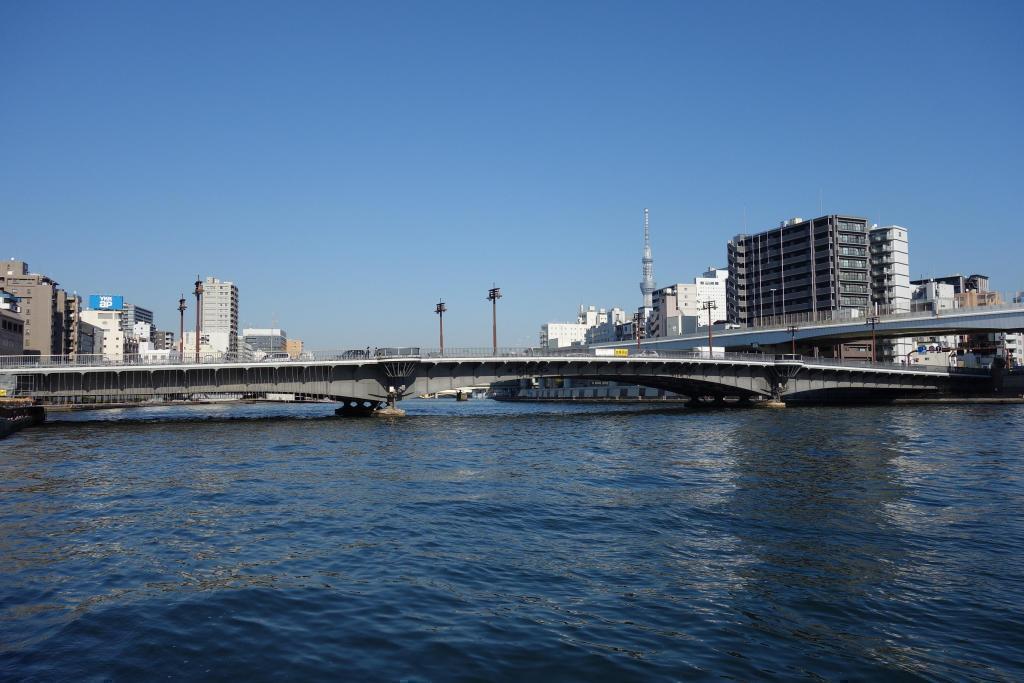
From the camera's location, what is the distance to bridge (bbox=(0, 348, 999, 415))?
74.9 metres

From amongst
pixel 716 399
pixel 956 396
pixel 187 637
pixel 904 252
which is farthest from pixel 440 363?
pixel 904 252

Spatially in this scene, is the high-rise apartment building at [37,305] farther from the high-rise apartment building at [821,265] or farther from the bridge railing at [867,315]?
the high-rise apartment building at [821,265]

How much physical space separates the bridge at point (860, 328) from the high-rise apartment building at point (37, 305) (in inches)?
5810

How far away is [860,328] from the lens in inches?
5118

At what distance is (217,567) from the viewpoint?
1806 centimetres

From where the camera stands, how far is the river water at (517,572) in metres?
12.2

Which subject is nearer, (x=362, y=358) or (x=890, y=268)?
(x=362, y=358)

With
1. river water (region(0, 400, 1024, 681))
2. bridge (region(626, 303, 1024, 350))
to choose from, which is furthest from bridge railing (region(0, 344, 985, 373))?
river water (region(0, 400, 1024, 681))

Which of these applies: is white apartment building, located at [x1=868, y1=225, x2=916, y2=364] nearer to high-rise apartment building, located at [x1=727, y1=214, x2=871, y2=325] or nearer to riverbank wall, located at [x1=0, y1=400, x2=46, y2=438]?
high-rise apartment building, located at [x1=727, y1=214, x2=871, y2=325]

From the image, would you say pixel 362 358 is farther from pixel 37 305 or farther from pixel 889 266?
pixel 889 266

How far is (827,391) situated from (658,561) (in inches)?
4656

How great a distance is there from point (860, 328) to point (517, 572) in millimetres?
130380

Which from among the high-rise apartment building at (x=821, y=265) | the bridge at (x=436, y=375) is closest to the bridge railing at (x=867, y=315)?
the bridge at (x=436, y=375)

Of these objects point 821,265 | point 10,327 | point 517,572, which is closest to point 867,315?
point 821,265
